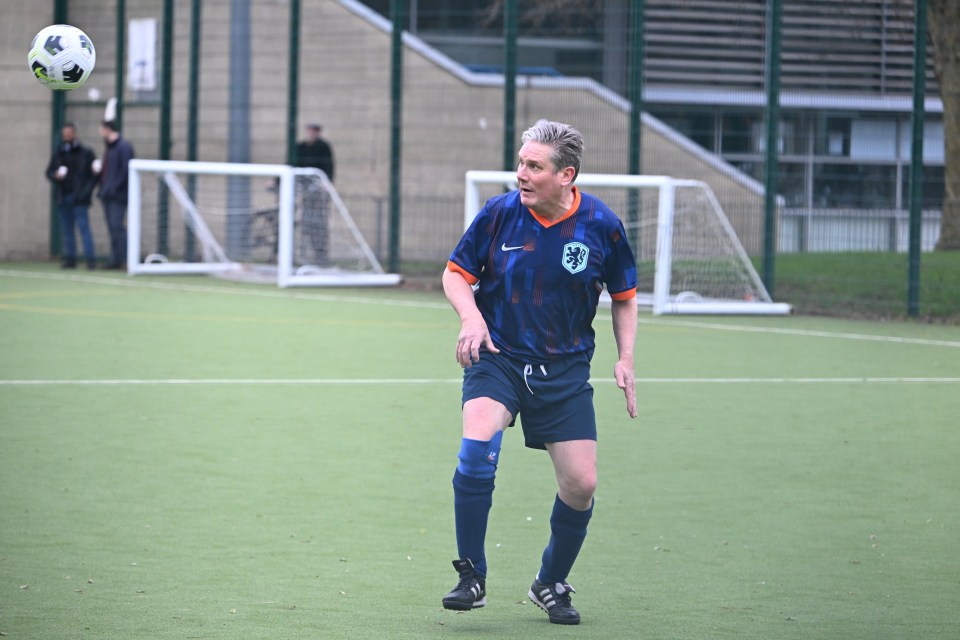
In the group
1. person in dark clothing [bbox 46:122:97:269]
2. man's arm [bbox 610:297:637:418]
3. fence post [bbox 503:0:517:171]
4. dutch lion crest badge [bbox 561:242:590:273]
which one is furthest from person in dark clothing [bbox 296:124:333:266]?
dutch lion crest badge [bbox 561:242:590:273]

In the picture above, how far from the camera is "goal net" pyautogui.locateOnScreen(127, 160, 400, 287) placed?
839 inches

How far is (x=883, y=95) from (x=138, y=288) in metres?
9.51

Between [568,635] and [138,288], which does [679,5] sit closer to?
[138,288]

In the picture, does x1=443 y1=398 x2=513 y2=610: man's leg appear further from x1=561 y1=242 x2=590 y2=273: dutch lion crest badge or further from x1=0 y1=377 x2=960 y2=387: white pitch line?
x1=0 y1=377 x2=960 y2=387: white pitch line

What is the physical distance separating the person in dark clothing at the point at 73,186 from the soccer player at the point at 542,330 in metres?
18.4

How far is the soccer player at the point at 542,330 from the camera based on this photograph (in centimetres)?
549

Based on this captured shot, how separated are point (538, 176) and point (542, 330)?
0.55 m

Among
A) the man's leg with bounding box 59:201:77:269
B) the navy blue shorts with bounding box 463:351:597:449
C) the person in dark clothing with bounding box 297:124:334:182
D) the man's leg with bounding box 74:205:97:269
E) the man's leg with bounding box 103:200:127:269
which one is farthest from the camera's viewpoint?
the man's leg with bounding box 59:201:77:269

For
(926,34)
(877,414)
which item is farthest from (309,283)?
(877,414)

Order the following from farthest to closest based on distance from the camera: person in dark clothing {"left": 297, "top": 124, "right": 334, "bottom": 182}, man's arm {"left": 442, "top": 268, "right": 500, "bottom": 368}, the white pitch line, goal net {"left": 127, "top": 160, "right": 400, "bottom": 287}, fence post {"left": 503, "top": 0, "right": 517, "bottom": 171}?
person in dark clothing {"left": 297, "top": 124, "right": 334, "bottom": 182}, goal net {"left": 127, "top": 160, "right": 400, "bottom": 287}, fence post {"left": 503, "top": 0, "right": 517, "bottom": 171}, the white pitch line, man's arm {"left": 442, "top": 268, "right": 500, "bottom": 368}

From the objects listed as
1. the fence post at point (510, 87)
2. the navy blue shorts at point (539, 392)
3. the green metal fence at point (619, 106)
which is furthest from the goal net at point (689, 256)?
the navy blue shorts at point (539, 392)

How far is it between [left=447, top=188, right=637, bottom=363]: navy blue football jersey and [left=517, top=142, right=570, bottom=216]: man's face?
0.44 ft

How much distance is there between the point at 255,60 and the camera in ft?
86.0

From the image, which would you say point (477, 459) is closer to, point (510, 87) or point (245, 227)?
point (510, 87)
